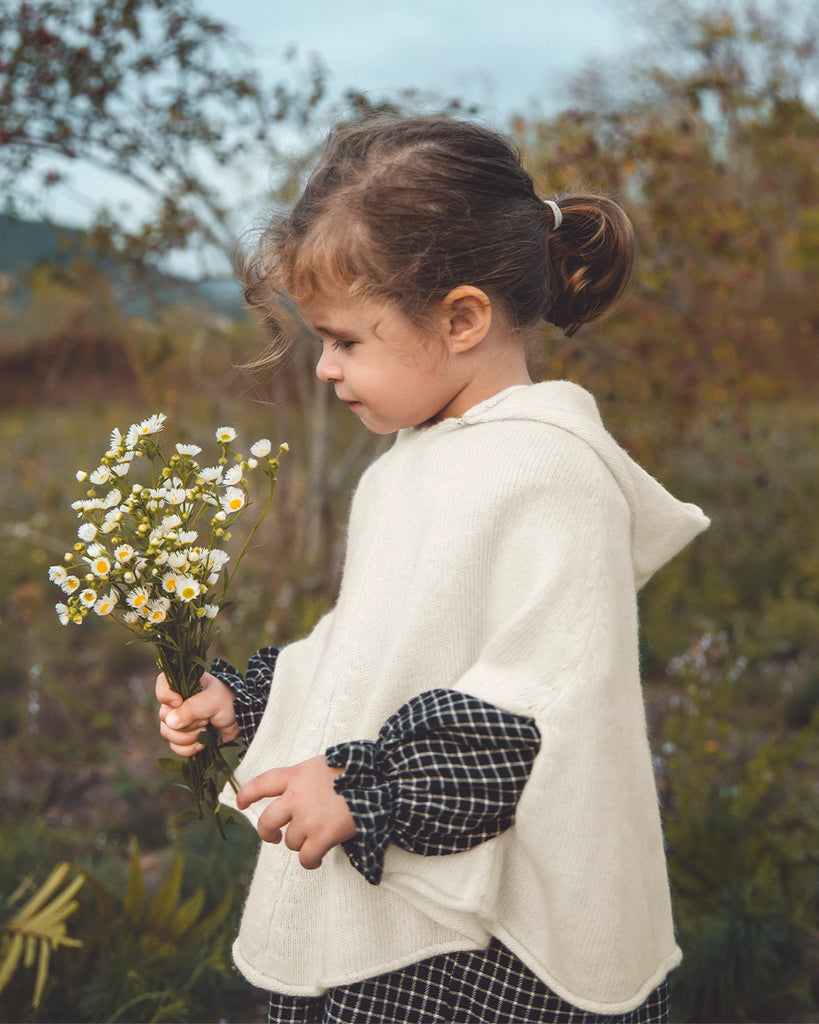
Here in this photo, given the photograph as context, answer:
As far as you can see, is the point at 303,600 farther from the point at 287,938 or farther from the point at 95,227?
the point at 287,938

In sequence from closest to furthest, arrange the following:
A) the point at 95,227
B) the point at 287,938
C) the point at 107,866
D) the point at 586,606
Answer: the point at 586,606
the point at 287,938
the point at 107,866
the point at 95,227

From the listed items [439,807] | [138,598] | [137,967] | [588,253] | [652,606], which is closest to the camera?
[439,807]

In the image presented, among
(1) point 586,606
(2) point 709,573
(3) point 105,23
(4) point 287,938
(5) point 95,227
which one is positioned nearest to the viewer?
(1) point 586,606

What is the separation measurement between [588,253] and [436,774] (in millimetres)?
925

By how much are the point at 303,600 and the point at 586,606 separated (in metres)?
3.33

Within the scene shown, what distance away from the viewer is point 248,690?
161cm

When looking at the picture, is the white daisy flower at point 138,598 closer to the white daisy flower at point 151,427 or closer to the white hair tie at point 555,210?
the white daisy flower at point 151,427

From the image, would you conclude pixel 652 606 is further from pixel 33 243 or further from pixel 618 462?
pixel 33 243

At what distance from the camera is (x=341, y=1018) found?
141cm

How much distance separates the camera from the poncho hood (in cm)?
141

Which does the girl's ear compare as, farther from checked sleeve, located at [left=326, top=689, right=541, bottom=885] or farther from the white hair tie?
checked sleeve, located at [left=326, top=689, right=541, bottom=885]

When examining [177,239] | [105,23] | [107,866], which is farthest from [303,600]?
[105,23]

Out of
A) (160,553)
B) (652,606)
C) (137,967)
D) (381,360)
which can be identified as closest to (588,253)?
(381,360)

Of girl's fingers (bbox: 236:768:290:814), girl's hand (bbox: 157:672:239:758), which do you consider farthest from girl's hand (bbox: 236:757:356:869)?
girl's hand (bbox: 157:672:239:758)
